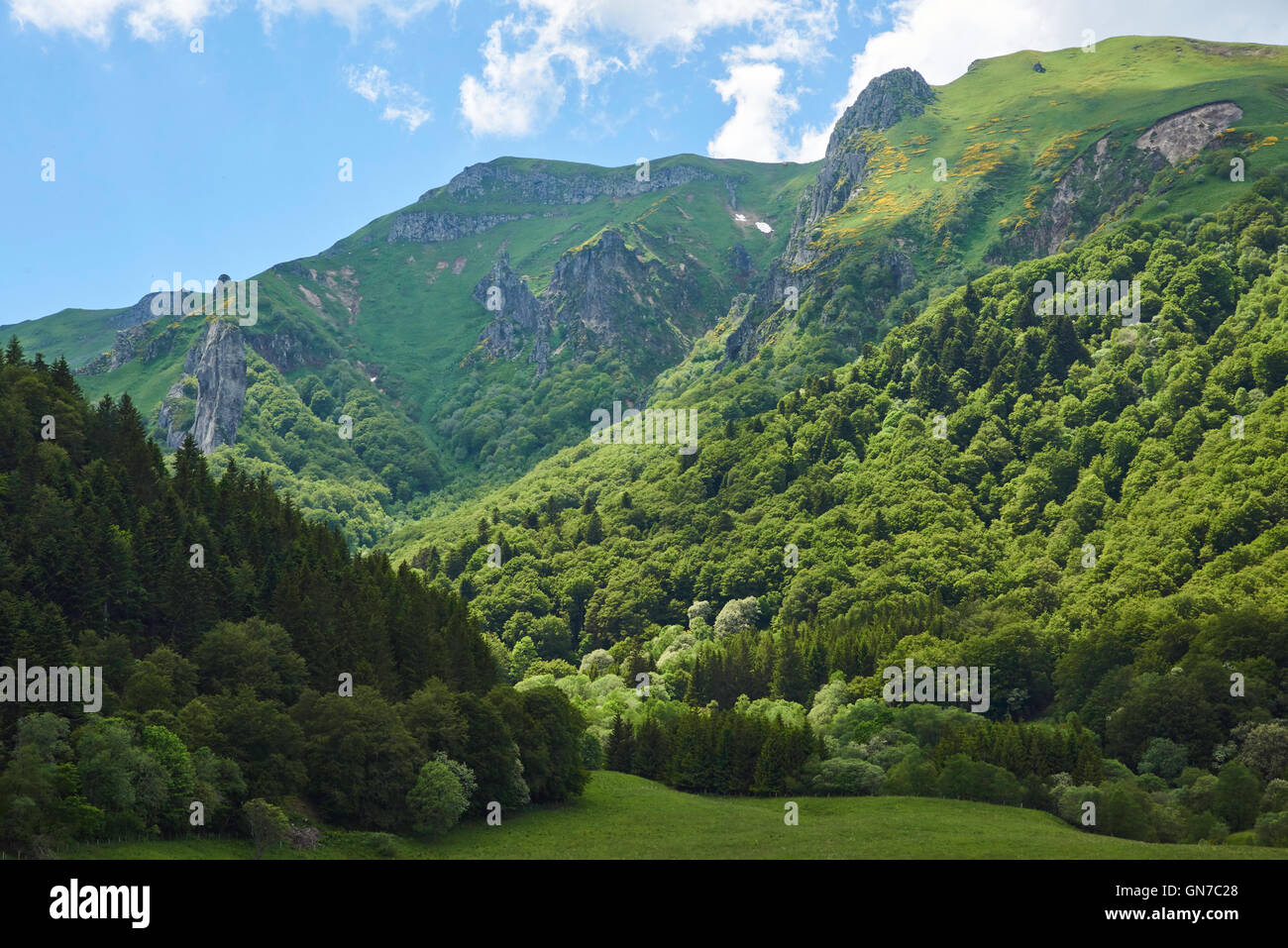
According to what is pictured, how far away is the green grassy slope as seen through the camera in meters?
92.7

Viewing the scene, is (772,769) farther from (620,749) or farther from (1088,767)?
(1088,767)

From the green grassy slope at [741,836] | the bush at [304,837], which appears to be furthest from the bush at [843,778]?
the bush at [304,837]

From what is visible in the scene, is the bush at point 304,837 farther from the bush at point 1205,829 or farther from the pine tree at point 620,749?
the bush at point 1205,829

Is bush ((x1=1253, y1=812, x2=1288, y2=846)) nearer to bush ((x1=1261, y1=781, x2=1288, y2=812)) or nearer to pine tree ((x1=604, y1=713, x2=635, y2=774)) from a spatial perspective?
bush ((x1=1261, y1=781, x2=1288, y2=812))

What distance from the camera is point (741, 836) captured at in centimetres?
10412

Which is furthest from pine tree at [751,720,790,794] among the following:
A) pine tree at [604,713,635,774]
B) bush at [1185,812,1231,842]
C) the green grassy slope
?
bush at [1185,812,1231,842]

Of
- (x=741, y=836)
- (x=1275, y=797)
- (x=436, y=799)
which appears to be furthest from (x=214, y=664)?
(x=1275, y=797)

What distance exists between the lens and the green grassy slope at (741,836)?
9269 cm
